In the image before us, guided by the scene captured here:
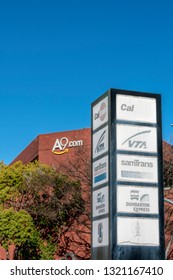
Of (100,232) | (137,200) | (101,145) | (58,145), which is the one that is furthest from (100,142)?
(58,145)

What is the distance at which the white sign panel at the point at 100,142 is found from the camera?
16312 mm

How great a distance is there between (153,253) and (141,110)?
3.81m

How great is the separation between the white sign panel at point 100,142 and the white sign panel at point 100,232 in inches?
73.8

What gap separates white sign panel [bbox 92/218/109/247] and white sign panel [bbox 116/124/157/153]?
2036mm

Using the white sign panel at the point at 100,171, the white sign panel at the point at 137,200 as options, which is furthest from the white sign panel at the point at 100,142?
the white sign panel at the point at 137,200

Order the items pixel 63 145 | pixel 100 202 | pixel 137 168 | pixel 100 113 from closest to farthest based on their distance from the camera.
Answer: pixel 137 168, pixel 100 202, pixel 100 113, pixel 63 145

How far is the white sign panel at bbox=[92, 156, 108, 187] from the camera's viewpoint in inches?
634

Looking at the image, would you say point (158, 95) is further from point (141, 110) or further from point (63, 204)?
point (63, 204)

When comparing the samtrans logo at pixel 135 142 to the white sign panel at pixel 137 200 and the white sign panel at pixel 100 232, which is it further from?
the white sign panel at pixel 100 232

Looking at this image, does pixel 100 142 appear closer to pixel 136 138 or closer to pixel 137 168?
pixel 136 138

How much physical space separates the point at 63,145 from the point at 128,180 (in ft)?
133

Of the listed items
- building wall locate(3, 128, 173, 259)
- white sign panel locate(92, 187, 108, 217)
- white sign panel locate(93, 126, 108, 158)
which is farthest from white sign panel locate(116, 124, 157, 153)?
building wall locate(3, 128, 173, 259)

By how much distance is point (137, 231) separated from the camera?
15703 mm
